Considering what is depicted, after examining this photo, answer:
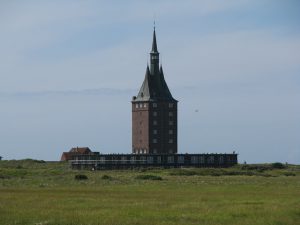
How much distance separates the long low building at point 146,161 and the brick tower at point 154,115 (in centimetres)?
553

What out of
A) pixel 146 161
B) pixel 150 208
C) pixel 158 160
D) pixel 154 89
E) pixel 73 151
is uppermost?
pixel 154 89

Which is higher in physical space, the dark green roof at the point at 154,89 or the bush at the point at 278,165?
the dark green roof at the point at 154,89

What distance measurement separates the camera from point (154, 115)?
514 ft

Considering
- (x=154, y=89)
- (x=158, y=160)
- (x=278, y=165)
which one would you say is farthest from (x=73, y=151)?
(x=278, y=165)

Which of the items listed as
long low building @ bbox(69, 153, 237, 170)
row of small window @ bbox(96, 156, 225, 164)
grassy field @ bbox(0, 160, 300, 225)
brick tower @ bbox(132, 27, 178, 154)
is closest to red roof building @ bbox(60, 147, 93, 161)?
brick tower @ bbox(132, 27, 178, 154)

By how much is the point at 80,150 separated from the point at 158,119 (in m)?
26.0

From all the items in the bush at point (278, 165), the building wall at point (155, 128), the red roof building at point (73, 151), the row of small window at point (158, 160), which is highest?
the building wall at point (155, 128)

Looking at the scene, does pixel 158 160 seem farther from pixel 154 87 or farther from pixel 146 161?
pixel 154 87

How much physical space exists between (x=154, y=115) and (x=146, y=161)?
12903mm

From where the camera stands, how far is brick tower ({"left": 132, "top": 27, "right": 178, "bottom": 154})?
15512 centimetres

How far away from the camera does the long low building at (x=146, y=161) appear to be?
5748 inches

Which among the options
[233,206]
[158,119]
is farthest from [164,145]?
[233,206]

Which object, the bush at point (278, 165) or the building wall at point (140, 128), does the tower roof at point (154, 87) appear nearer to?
the building wall at point (140, 128)

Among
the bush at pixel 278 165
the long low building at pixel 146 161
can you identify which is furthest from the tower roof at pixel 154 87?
the bush at pixel 278 165
